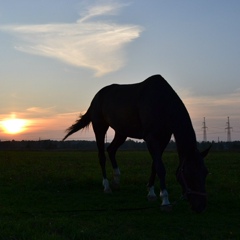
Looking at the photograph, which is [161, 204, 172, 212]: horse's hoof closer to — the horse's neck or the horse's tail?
the horse's neck

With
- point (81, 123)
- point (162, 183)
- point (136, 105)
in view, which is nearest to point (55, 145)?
point (81, 123)

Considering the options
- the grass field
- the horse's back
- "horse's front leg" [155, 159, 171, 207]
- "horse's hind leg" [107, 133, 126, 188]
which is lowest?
the grass field

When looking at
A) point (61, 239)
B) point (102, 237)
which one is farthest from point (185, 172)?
point (61, 239)

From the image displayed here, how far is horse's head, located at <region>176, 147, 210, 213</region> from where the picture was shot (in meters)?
6.91

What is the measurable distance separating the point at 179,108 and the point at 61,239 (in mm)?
3988

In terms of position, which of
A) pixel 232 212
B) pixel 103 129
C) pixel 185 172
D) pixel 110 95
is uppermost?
pixel 110 95

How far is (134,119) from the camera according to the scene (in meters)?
9.38

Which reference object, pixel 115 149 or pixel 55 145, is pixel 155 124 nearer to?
pixel 115 149

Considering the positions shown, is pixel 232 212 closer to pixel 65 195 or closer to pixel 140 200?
pixel 140 200

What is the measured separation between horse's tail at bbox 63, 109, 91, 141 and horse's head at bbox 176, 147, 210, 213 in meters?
5.65

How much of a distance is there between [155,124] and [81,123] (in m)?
4.73

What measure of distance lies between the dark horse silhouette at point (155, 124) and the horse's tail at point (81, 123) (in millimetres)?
860

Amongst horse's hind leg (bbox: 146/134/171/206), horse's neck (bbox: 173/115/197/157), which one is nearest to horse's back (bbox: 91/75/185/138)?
horse's hind leg (bbox: 146/134/171/206)

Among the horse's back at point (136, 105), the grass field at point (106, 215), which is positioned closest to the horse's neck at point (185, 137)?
the horse's back at point (136, 105)
